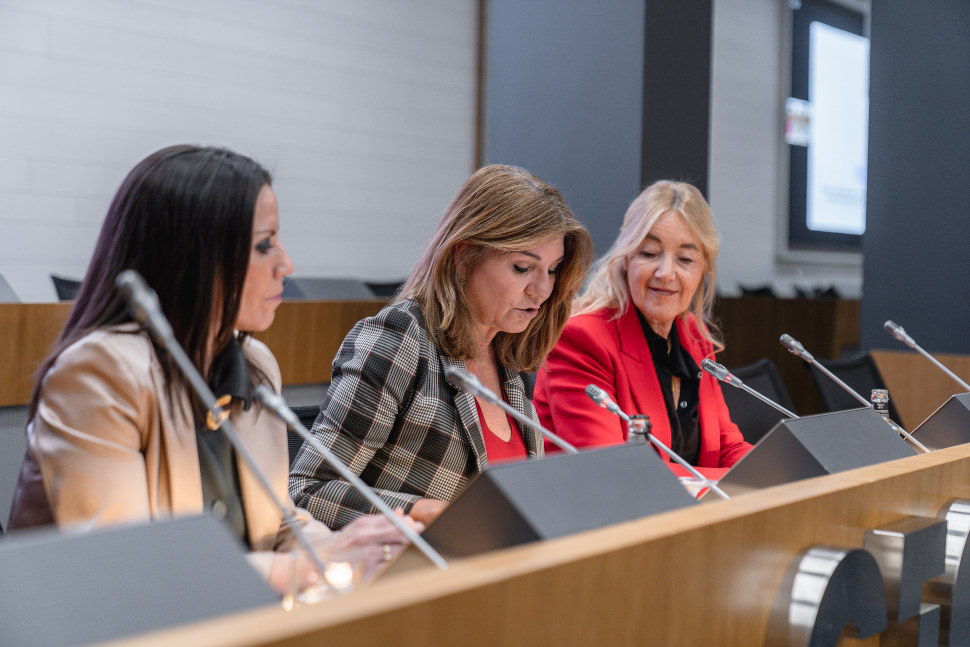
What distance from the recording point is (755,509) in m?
1.10

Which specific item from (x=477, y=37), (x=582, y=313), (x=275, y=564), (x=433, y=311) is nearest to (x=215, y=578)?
(x=275, y=564)

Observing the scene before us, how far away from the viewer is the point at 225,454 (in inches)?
57.1

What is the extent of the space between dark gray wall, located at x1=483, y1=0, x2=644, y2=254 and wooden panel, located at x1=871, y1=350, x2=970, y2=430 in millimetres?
1588

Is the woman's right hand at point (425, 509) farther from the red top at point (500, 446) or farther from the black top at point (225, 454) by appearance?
the black top at point (225, 454)

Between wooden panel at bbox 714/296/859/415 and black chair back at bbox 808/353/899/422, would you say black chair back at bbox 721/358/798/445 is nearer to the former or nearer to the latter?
black chair back at bbox 808/353/899/422

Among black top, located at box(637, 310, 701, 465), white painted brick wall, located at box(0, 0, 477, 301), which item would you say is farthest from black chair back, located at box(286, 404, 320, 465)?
white painted brick wall, located at box(0, 0, 477, 301)

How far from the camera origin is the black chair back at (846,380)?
11.0 ft

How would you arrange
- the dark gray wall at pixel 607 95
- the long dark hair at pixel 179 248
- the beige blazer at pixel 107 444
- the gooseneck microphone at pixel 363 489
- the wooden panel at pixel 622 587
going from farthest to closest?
the dark gray wall at pixel 607 95 → the long dark hair at pixel 179 248 → the beige blazer at pixel 107 444 → the gooseneck microphone at pixel 363 489 → the wooden panel at pixel 622 587

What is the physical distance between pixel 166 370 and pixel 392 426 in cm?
60

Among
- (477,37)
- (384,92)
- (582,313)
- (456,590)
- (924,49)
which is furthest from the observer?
(477,37)

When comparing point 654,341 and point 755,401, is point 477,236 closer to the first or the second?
point 654,341

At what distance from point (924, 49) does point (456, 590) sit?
4565 mm

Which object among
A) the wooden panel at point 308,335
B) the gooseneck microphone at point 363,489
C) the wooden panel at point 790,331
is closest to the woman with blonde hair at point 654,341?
the gooseneck microphone at point 363,489

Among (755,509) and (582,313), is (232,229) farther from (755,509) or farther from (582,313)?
(582,313)
